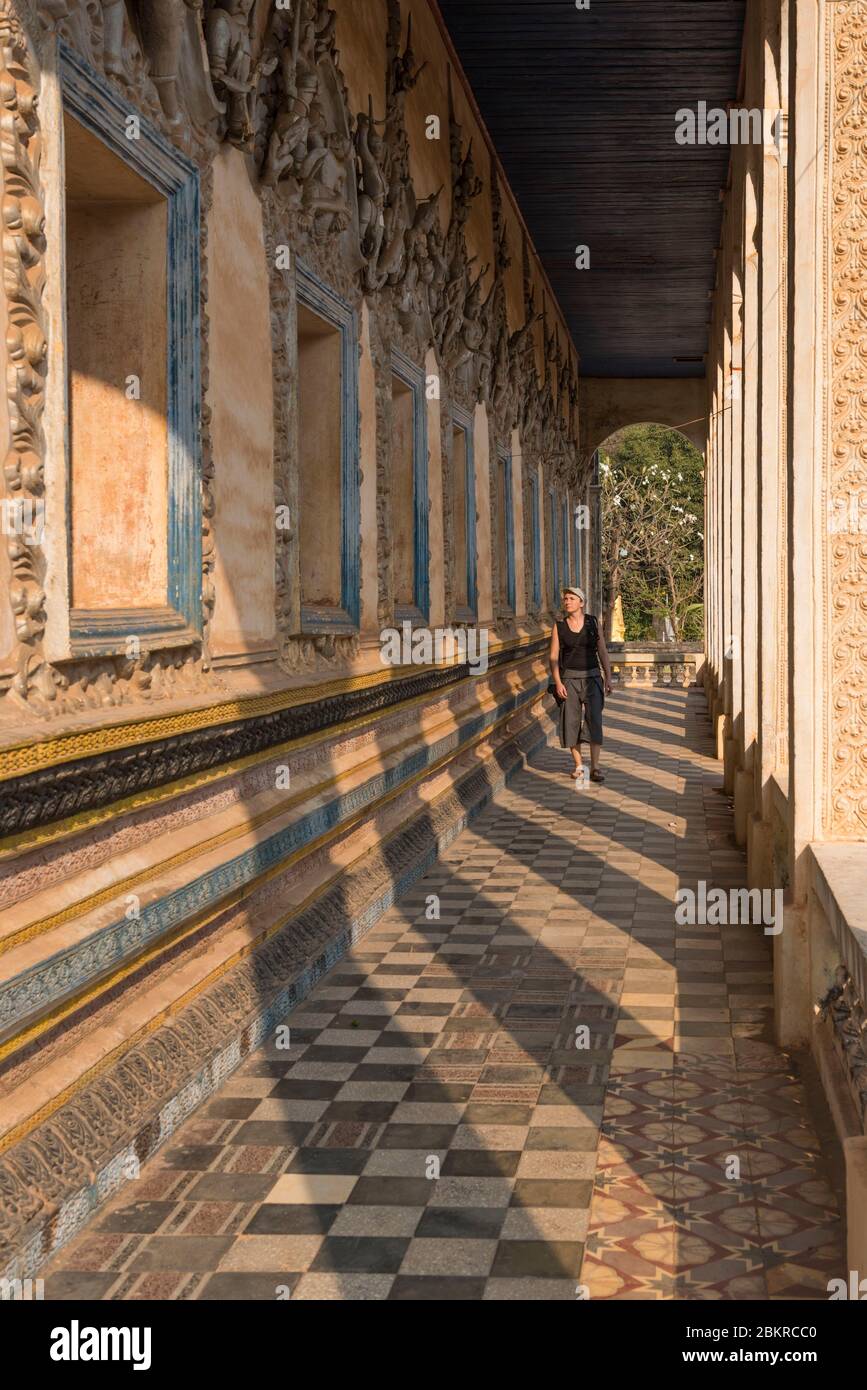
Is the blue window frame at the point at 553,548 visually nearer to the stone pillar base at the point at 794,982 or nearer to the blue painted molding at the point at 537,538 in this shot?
the blue painted molding at the point at 537,538

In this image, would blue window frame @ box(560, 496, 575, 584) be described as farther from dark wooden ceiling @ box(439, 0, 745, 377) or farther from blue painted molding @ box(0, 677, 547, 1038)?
blue painted molding @ box(0, 677, 547, 1038)

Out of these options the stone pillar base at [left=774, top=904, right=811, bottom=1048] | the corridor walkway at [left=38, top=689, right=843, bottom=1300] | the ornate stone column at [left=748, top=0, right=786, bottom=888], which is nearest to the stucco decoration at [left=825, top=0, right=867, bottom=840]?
the stone pillar base at [left=774, top=904, right=811, bottom=1048]

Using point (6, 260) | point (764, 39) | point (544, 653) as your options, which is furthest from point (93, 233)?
point (544, 653)

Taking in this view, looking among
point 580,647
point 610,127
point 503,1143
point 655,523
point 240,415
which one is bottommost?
point 503,1143

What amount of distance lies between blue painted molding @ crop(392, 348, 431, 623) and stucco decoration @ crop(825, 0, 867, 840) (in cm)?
529

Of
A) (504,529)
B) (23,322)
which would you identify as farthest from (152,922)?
(504,529)

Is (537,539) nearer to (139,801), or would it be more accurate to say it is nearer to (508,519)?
(508,519)

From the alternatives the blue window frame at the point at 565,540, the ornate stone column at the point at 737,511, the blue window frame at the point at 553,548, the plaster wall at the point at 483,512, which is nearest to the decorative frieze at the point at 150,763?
the ornate stone column at the point at 737,511

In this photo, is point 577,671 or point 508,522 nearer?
point 577,671

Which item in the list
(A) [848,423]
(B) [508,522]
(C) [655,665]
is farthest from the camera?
(C) [655,665]

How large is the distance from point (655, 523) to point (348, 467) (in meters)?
41.1

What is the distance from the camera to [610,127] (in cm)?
1426

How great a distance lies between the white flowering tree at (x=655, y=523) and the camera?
48281 mm

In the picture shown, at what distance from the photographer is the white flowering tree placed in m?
48.3
